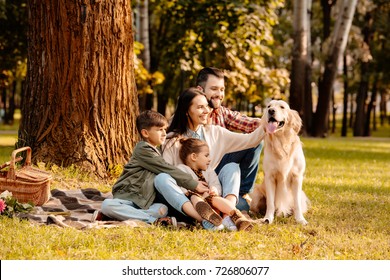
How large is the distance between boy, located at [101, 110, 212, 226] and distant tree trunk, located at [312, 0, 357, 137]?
1768cm

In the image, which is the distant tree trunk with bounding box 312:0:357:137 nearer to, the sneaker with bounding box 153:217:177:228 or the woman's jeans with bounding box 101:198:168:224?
the woman's jeans with bounding box 101:198:168:224

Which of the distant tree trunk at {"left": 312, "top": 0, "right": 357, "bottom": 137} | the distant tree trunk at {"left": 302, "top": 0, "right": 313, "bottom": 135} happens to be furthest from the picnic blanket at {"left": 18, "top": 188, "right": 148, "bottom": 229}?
the distant tree trunk at {"left": 302, "top": 0, "right": 313, "bottom": 135}

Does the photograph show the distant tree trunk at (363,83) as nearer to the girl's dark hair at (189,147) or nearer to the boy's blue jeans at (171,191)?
the girl's dark hair at (189,147)

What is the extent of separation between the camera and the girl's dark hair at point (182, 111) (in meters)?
7.18

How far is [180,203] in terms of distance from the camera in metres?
6.49

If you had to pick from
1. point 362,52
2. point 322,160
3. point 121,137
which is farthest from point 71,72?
point 362,52

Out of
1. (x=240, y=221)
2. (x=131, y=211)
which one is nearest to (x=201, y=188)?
(x=240, y=221)

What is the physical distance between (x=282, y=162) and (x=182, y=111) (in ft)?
3.70

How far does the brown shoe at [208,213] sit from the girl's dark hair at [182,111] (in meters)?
1.11

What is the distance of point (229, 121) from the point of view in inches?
314

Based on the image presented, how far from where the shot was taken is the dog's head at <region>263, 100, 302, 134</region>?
673cm
